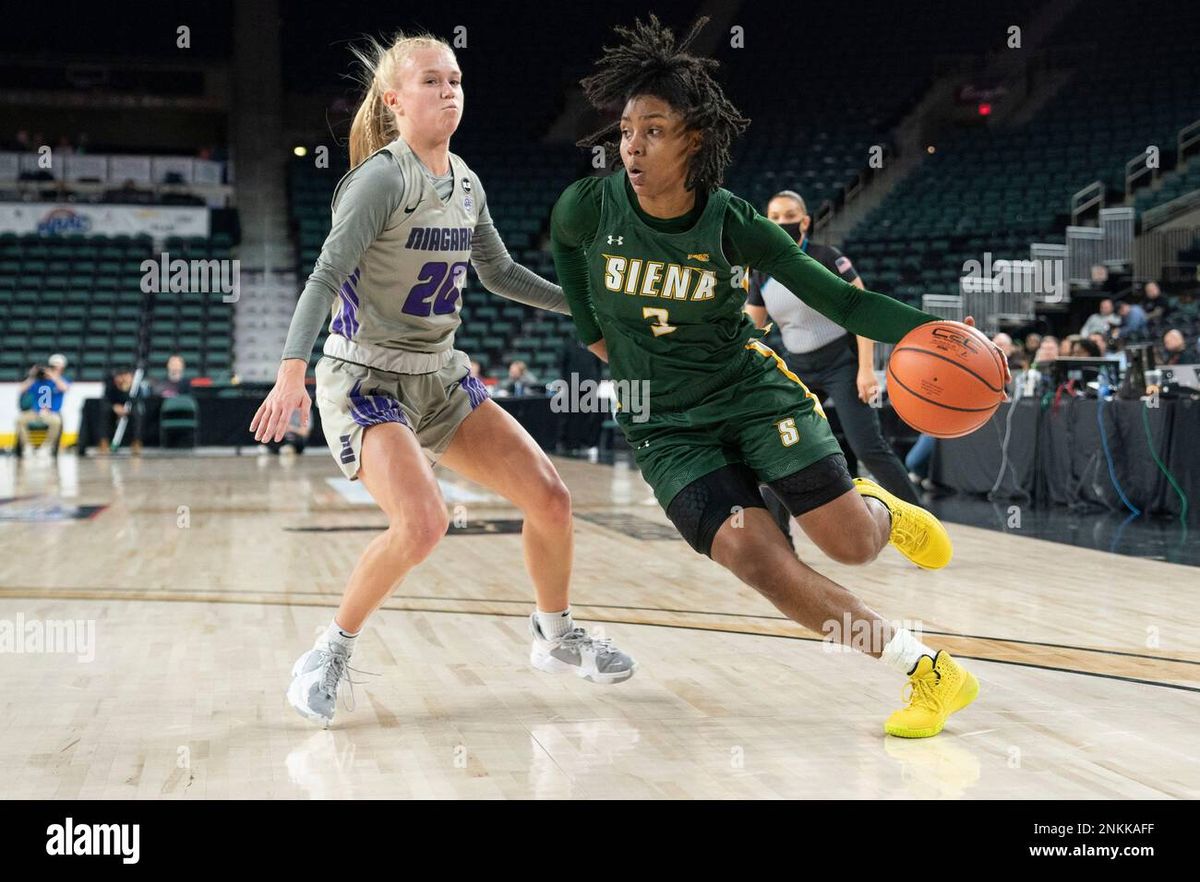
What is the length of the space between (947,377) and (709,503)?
0.62 m

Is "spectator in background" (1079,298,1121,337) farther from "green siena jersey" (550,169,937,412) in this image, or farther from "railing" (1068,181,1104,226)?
"green siena jersey" (550,169,937,412)

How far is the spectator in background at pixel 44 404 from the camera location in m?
16.3

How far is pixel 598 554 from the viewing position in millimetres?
6578

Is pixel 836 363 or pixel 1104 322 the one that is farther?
pixel 1104 322

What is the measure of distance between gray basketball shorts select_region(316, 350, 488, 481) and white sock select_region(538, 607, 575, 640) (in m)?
0.57

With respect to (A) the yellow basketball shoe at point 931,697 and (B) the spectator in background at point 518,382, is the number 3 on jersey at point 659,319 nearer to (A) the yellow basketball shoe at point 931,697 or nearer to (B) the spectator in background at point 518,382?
(A) the yellow basketball shoe at point 931,697

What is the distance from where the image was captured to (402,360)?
3180 mm

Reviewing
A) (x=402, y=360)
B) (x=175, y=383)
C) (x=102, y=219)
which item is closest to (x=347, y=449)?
(x=402, y=360)

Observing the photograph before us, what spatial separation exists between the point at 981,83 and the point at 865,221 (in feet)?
14.8

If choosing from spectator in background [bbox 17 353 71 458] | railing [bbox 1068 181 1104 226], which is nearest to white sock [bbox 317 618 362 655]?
spectator in background [bbox 17 353 71 458]

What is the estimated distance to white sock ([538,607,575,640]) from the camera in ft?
11.6

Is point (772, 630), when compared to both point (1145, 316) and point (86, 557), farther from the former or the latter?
point (1145, 316)

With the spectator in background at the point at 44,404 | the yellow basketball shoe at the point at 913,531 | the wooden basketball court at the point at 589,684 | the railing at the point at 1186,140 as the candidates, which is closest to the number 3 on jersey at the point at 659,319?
the yellow basketball shoe at the point at 913,531

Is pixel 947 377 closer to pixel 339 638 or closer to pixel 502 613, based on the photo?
pixel 339 638
